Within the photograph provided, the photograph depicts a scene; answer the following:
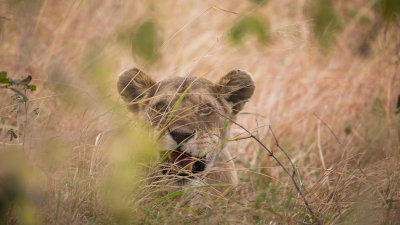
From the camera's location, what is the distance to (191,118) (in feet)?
12.0

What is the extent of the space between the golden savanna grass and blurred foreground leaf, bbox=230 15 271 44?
0.06 feet

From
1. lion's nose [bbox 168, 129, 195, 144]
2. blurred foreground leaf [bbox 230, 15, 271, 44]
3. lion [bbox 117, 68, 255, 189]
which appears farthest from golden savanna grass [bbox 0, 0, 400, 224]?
lion's nose [bbox 168, 129, 195, 144]

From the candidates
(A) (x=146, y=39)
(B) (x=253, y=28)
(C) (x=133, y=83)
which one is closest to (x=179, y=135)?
(C) (x=133, y=83)

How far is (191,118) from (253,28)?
207cm

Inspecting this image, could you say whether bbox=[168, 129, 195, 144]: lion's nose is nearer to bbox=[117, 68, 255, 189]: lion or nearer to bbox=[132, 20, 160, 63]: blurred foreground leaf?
bbox=[117, 68, 255, 189]: lion

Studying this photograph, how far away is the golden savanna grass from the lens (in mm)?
1945

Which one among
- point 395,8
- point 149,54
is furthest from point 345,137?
point 149,54

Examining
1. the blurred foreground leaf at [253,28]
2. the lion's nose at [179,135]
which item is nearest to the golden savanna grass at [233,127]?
the blurred foreground leaf at [253,28]

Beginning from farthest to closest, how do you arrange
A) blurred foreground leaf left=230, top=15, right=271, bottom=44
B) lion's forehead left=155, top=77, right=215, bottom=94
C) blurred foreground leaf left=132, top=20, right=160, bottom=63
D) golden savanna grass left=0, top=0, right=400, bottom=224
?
lion's forehead left=155, top=77, right=215, bottom=94 → golden savanna grass left=0, top=0, right=400, bottom=224 → blurred foreground leaf left=230, top=15, right=271, bottom=44 → blurred foreground leaf left=132, top=20, right=160, bottom=63

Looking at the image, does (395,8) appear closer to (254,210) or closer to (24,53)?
(254,210)

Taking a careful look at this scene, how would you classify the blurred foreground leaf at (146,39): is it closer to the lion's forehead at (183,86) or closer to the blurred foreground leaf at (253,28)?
the blurred foreground leaf at (253,28)

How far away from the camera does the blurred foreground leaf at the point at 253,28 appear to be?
1668mm

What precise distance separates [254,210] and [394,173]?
1.62 metres

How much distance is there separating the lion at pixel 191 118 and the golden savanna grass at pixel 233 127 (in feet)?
0.77
